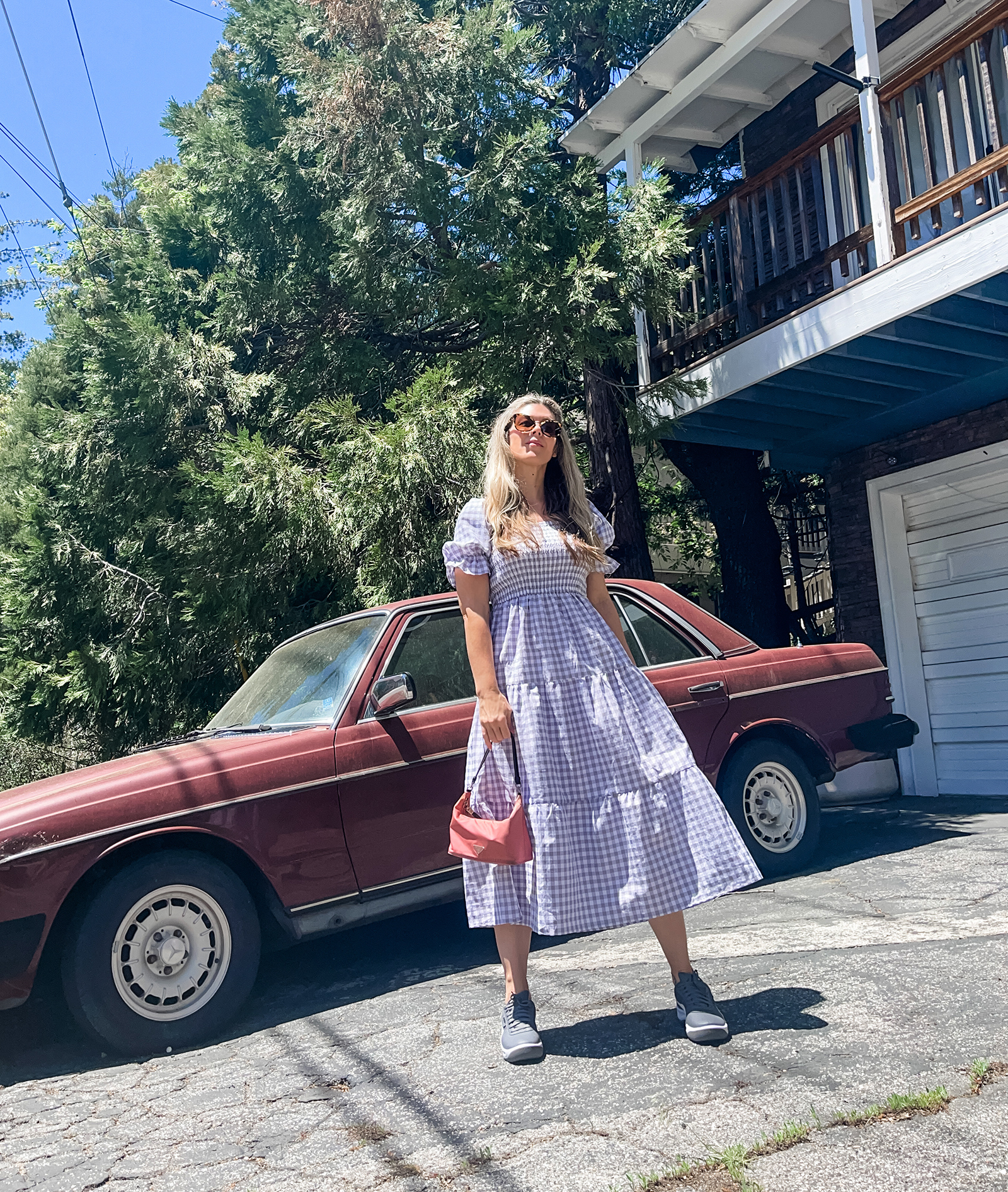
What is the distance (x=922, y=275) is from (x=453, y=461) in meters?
3.06

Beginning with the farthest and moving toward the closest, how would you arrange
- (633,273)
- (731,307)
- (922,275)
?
(731,307), (633,273), (922,275)

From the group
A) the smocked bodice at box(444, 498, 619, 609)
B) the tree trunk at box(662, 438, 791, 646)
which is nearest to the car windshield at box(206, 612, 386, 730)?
the smocked bodice at box(444, 498, 619, 609)

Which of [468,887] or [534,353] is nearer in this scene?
[468,887]

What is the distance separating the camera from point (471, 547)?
3.32m

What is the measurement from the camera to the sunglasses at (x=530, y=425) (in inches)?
136

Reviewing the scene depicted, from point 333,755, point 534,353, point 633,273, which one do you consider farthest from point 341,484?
point 333,755

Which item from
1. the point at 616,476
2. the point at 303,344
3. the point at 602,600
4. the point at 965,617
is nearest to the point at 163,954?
the point at 602,600

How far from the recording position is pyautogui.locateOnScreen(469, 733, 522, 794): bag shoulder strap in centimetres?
321

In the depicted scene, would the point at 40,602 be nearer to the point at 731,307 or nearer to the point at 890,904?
the point at 731,307

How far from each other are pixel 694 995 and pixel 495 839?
0.74 metres

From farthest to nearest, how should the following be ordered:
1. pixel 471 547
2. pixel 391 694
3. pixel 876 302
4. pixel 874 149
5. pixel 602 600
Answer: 1. pixel 874 149
2. pixel 876 302
3. pixel 391 694
4. pixel 602 600
5. pixel 471 547

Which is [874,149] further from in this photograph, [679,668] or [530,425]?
[530,425]

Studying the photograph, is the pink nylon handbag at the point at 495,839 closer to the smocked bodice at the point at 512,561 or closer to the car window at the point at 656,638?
the smocked bodice at the point at 512,561

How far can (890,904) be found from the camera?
4.64m
